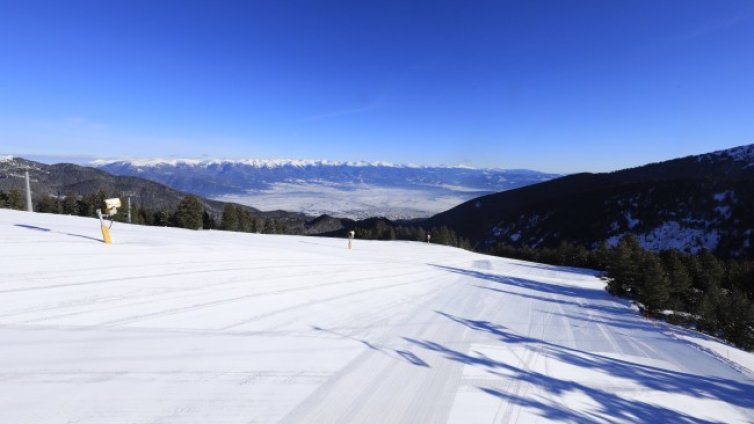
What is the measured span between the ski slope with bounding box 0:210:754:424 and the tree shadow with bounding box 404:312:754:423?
0.11 ft

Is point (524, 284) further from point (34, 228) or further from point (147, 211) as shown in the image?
point (147, 211)

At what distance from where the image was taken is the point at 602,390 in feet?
18.6

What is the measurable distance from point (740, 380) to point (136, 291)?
11.5 m

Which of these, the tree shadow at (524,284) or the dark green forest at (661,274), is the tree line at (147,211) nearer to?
the dark green forest at (661,274)

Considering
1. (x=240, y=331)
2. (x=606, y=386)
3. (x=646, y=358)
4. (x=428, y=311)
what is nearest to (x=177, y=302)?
(x=240, y=331)

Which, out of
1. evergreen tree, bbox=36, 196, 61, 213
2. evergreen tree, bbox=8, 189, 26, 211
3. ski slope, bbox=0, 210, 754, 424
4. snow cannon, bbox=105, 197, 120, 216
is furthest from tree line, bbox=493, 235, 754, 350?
evergreen tree, bbox=8, 189, 26, 211

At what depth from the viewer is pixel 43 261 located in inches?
328

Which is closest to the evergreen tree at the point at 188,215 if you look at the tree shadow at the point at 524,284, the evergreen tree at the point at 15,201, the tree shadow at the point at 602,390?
the evergreen tree at the point at 15,201

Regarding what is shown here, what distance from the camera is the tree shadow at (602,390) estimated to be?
194 inches

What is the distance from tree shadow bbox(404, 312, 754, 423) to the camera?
16.2 feet

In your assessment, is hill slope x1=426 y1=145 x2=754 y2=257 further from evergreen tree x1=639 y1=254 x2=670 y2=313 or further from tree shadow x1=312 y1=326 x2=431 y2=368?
tree shadow x1=312 y1=326 x2=431 y2=368

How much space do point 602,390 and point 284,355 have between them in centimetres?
474

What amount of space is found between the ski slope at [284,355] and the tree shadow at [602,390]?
0.11 ft

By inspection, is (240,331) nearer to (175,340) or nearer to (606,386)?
(175,340)
